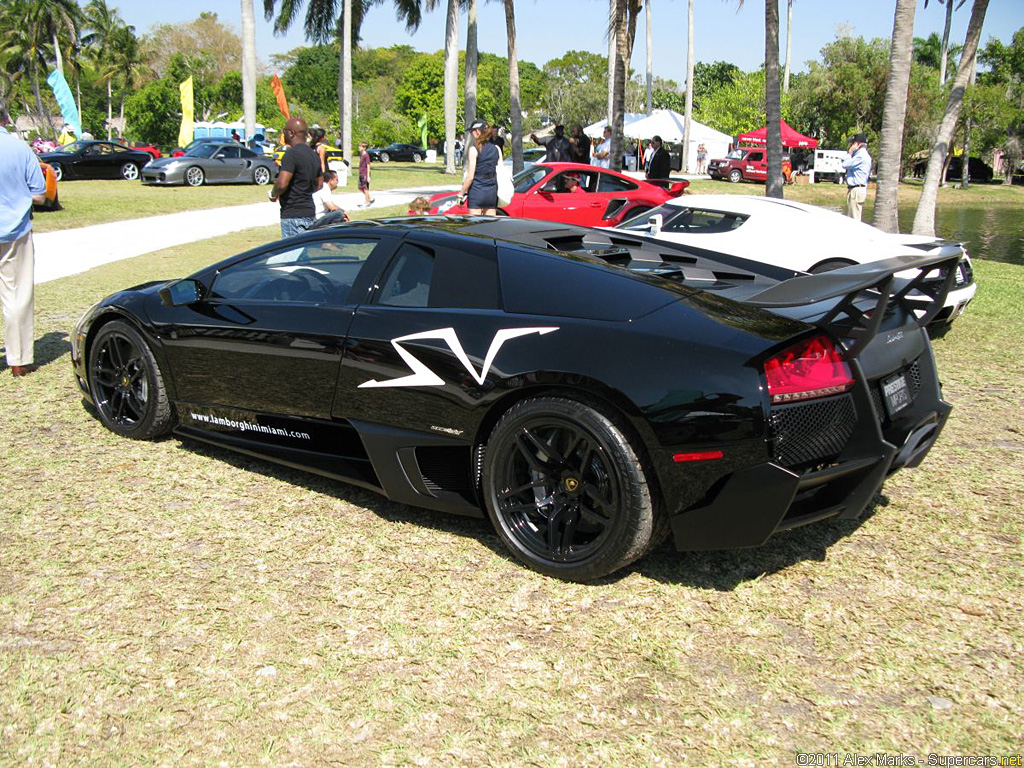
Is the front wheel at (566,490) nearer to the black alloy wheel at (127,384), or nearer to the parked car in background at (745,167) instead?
the black alloy wheel at (127,384)

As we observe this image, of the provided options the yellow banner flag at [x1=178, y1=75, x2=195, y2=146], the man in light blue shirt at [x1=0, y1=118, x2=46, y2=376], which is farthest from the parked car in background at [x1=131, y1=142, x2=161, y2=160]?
the man in light blue shirt at [x1=0, y1=118, x2=46, y2=376]

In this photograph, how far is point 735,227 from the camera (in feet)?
28.7

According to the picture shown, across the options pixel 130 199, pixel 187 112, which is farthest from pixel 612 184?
pixel 187 112

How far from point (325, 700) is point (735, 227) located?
7067mm

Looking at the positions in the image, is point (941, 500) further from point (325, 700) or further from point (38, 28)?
point (38, 28)

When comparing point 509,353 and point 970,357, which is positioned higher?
point 509,353

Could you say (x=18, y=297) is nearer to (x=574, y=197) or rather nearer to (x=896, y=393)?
(x=896, y=393)

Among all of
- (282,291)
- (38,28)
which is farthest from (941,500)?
(38,28)

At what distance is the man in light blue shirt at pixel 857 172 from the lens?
46.6ft

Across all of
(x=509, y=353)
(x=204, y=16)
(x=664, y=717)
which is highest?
(x=204, y=16)

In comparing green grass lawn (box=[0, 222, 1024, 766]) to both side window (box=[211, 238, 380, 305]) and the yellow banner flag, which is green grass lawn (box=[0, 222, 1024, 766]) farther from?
the yellow banner flag

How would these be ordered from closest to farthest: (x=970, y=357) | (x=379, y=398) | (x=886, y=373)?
(x=886, y=373), (x=379, y=398), (x=970, y=357)

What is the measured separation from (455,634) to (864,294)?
6.50 feet

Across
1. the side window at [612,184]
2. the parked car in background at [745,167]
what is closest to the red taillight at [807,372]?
the side window at [612,184]
